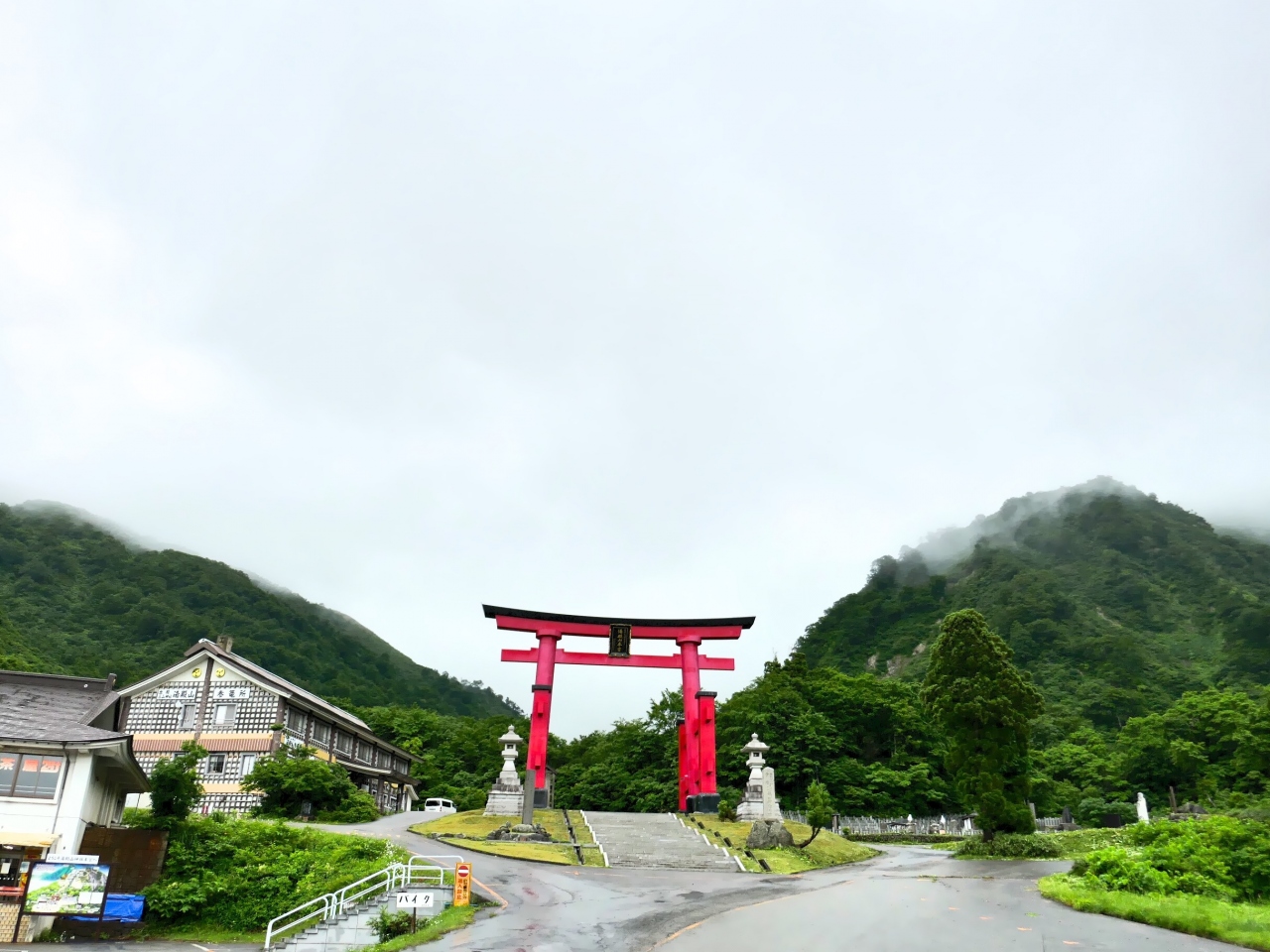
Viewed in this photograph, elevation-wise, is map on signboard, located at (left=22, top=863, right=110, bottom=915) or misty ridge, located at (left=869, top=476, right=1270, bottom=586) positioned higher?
misty ridge, located at (left=869, top=476, right=1270, bottom=586)

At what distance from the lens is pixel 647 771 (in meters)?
49.2

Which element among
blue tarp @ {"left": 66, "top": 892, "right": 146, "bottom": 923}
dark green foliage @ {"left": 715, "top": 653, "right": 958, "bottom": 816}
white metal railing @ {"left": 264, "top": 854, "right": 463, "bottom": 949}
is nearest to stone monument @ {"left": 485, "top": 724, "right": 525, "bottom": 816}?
white metal railing @ {"left": 264, "top": 854, "right": 463, "bottom": 949}

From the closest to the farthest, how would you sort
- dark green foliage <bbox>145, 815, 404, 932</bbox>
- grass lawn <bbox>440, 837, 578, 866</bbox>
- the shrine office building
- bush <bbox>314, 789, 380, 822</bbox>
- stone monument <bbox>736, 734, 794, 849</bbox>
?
dark green foliage <bbox>145, 815, 404, 932</bbox> → grass lawn <bbox>440, 837, 578, 866</bbox> → stone monument <bbox>736, 734, 794, 849</bbox> → bush <bbox>314, 789, 380, 822</bbox> → the shrine office building

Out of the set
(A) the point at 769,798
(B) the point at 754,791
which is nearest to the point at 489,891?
(A) the point at 769,798

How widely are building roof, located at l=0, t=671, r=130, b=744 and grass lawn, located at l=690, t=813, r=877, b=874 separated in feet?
54.9

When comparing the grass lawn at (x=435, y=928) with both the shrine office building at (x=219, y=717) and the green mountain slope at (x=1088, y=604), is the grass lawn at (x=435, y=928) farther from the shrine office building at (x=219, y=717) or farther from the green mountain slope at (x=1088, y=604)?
the green mountain slope at (x=1088, y=604)

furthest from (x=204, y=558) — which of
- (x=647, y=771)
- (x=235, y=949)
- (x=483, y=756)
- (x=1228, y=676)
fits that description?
(x=1228, y=676)

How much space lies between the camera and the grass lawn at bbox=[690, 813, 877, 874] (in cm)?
2350

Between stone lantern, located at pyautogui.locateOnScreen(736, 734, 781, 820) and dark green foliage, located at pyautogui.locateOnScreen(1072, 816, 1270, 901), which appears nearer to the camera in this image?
dark green foliage, located at pyautogui.locateOnScreen(1072, 816, 1270, 901)

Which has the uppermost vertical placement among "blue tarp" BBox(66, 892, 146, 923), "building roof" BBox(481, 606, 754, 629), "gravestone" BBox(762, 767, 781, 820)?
"building roof" BBox(481, 606, 754, 629)

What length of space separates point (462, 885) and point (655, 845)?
425 inches

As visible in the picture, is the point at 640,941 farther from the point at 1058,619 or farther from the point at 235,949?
the point at 1058,619

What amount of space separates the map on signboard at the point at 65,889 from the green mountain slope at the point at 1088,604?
60.9m

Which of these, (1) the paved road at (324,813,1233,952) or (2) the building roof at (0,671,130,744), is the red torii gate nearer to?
(1) the paved road at (324,813,1233,952)
